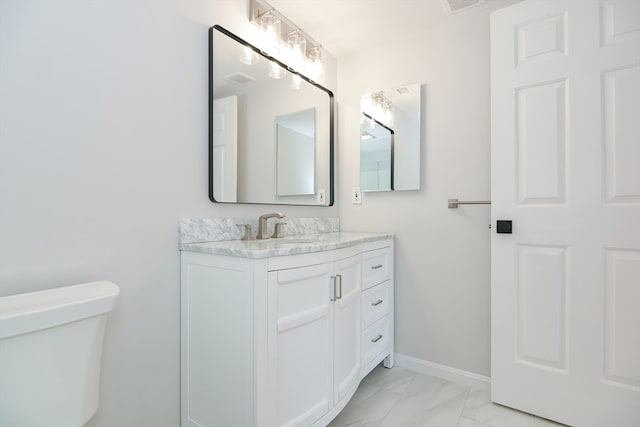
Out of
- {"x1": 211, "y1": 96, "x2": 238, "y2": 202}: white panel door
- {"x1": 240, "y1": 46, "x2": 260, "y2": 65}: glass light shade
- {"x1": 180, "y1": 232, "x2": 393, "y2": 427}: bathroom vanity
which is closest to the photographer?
{"x1": 180, "y1": 232, "x2": 393, "y2": 427}: bathroom vanity

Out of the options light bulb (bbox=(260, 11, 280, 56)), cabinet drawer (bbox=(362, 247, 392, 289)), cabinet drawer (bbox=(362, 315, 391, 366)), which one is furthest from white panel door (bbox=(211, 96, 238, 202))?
cabinet drawer (bbox=(362, 315, 391, 366))

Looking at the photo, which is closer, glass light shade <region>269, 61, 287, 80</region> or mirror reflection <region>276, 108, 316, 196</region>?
glass light shade <region>269, 61, 287, 80</region>

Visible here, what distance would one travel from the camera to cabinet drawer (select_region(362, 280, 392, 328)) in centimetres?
173

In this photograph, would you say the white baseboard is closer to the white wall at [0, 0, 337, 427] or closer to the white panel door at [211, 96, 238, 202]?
the white wall at [0, 0, 337, 427]

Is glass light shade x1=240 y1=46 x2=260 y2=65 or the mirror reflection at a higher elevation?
glass light shade x1=240 y1=46 x2=260 y2=65

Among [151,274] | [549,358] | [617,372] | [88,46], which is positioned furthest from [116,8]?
[617,372]

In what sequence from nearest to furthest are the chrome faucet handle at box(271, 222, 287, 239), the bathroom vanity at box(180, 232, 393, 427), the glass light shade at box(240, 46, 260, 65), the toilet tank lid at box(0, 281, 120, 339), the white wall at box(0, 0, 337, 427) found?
the toilet tank lid at box(0, 281, 120, 339) < the white wall at box(0, 0, 337, 427) < the bathroom vanity at box(180, 232, 393, 427) < the glass light shade at box(240, 46, 260, 65) < the chrome faucet handle at box(271, 222, 287, 239)

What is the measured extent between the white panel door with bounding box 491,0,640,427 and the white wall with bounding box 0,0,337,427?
153 cm

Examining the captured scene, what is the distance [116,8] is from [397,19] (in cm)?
152

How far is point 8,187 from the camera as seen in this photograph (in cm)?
93

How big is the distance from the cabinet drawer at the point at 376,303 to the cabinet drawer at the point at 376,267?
0.13 feet

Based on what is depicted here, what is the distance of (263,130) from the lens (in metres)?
1.78

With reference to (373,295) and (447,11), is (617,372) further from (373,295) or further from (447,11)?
(447,11)

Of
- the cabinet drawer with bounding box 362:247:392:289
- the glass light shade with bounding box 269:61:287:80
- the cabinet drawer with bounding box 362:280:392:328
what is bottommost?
the cabinet drawer with bounding box 362:280:392:328
